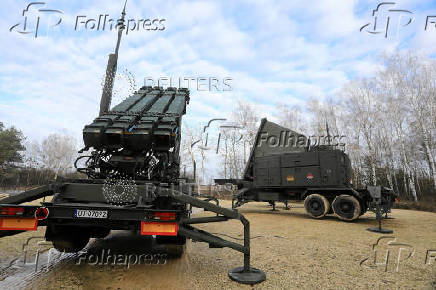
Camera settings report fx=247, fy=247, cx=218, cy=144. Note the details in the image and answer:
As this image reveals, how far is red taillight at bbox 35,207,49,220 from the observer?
306 cm

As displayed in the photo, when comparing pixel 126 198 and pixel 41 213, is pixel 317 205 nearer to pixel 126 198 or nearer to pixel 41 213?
pixel 126 198

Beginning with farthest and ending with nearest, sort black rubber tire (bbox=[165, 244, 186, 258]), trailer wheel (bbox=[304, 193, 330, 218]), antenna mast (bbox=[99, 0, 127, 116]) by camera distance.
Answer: trailer wheel (bbox=[304, 193, 330, 218])
antenna mast (bbox=[99, 0, 127, 116])
black rubber tire (bbox=[165, 244, 186, 258])

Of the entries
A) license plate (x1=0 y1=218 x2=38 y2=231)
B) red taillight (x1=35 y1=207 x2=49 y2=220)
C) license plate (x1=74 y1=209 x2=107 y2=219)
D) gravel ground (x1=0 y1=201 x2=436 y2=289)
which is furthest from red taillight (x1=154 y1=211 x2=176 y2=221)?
license plate (x1=0 y1=218 x2=38 y2=231)

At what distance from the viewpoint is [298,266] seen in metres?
4.07

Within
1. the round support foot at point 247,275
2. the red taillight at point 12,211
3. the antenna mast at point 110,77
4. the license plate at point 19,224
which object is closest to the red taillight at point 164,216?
the round support foot at point 247,275

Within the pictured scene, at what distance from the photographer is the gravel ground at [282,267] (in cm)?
329

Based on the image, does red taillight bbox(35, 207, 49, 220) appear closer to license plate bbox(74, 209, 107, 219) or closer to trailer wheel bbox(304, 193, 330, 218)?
license plate bbox(74, 209, 107, 219)

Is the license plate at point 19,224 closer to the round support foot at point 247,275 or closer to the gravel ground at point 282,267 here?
the gravel ground at point 282,267

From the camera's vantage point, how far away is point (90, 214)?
3.20 m

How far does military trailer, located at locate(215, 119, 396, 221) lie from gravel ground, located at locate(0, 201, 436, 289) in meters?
3.22

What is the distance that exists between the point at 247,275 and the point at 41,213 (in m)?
2.83

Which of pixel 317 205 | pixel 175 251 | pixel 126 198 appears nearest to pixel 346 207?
pixel 317 205

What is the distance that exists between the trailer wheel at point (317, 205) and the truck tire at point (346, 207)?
336 mm

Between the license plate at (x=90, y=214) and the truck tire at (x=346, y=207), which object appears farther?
the truck tire at (x=346, y=207)
